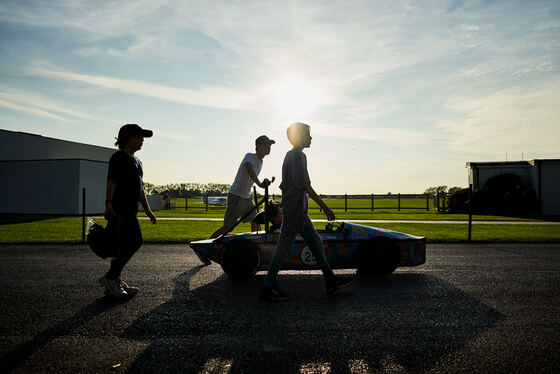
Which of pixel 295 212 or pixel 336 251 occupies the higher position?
pixel 295 212

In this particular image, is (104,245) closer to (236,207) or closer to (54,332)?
(54,332)

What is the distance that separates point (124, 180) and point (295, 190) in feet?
6.09

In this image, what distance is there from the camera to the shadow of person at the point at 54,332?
2.63 metres

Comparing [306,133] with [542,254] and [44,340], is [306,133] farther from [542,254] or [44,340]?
[542,254]

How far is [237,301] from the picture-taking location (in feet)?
13.8

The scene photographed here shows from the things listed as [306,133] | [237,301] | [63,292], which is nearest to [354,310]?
[237,301]

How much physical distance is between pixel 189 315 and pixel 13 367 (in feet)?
4.76

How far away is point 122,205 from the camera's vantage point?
14.2 feet

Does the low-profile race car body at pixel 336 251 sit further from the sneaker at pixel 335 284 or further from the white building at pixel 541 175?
the white building at pixel 541 175

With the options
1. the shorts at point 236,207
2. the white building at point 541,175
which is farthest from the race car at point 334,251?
the white building at point 541,175

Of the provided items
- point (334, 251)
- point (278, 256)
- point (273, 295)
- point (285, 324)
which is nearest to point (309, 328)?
point (285, 324)

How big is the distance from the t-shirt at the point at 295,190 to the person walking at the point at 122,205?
5.11 ft

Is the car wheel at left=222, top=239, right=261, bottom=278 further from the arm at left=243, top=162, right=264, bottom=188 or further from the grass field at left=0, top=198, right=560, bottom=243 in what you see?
the grass field at left=0, top=198, right=560, bottom=243

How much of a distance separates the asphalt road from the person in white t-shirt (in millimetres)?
896
